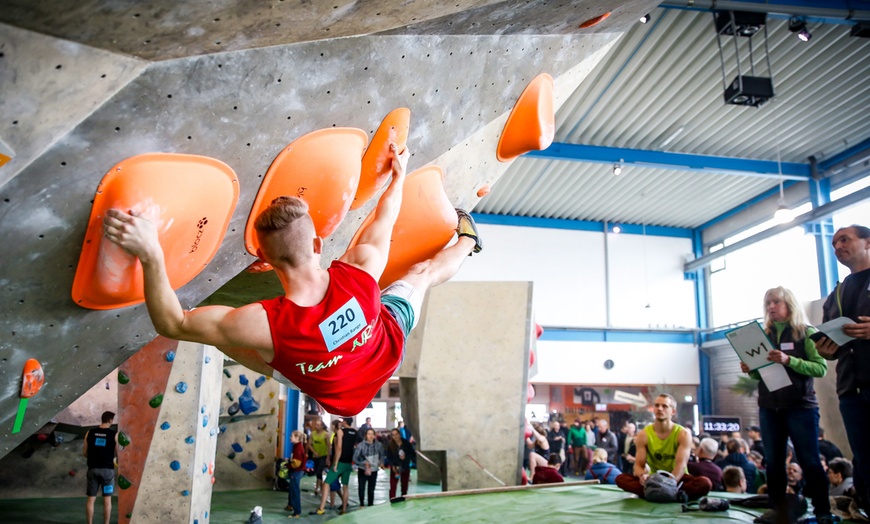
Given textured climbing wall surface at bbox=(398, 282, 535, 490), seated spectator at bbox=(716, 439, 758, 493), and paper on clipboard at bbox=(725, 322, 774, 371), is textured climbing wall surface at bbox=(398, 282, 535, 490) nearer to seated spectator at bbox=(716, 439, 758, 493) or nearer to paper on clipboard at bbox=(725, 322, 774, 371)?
seated spectator at bbox=(716, 439, 758, 493)

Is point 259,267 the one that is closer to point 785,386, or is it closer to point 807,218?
point 785,386

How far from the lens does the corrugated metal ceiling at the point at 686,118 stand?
418 inches

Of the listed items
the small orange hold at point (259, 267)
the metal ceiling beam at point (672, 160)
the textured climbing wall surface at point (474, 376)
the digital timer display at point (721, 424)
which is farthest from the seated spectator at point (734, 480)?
the metal ceiling beam at point (672, 160)

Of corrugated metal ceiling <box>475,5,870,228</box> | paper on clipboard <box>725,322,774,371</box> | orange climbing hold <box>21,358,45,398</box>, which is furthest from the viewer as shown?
corrugated metal ceiling <box>475,5,870,228</box>

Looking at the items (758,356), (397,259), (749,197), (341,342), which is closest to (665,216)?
(749,197)

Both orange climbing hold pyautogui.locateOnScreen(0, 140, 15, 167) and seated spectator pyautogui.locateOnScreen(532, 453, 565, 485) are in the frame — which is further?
seated spectator pyautogui.locateOnScreen(532, 453, 565, 485)

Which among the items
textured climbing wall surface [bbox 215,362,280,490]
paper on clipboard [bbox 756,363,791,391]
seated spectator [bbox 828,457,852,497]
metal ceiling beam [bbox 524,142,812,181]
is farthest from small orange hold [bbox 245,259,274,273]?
metal ceiling beam [bbox 524,142,812,181]

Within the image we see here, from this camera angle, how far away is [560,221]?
1959 centimetres

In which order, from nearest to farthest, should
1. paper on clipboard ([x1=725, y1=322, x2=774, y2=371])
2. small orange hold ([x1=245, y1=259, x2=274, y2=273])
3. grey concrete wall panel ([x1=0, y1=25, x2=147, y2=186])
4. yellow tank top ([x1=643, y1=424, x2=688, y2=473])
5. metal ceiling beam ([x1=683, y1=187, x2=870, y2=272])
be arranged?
grey concrete wall panel ([x1=0, y1=25, x2=147, y2=186]) → small orange hold ([x1=245, y1=259, x2=274, y2=273]) → paper on clipboard ([x1=725, y1=322, x2=774, y2=371]) → yellow tank top ([x1=643, y1=424, x2=688, y2=473]) → metal ceiling beam ([x1=683, y1=187, x2=870, y2=272])

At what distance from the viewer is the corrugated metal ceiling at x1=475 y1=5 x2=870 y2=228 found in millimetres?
10609

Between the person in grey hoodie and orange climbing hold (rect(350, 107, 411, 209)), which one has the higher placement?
orange climbing hold (rect(350, 107, 411, 209))

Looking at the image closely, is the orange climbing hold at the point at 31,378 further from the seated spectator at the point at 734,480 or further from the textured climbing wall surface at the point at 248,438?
the textured climbing wall surface at the point at 248,438

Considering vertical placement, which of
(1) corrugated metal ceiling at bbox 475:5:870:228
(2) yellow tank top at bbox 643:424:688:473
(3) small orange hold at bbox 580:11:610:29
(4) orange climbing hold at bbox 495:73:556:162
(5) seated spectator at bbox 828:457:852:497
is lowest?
(5) seated spectator at bbox 828:457:852:497

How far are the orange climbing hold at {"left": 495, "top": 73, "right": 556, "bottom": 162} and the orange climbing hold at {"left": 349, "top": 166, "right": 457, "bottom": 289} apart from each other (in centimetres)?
52
